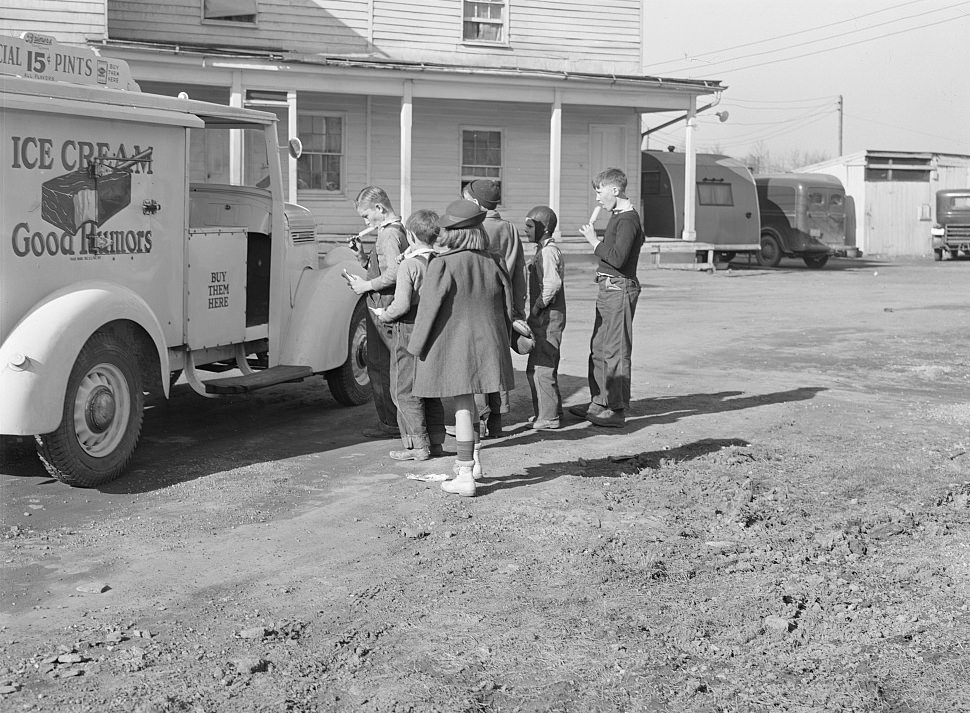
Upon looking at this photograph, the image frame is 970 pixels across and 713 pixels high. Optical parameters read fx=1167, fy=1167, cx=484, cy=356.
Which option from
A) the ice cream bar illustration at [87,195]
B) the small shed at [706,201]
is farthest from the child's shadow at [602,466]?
the small shed at [706,201]

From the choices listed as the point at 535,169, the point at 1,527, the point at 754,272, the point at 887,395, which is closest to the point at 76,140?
the point at 1,527

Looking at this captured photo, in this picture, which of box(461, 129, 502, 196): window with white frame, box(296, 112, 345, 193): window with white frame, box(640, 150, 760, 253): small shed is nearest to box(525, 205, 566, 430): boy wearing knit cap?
box(296, 112, 345, 193): window with white frame

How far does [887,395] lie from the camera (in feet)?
35.2

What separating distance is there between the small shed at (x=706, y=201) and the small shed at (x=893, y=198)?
40.8ft

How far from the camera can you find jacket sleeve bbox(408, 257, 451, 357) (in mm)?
6648

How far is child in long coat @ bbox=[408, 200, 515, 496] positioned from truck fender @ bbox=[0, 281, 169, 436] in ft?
6.01

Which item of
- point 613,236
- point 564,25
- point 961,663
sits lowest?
point 961,663

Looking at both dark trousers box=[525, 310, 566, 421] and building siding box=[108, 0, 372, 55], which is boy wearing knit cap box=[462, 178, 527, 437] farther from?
building siding box=[108, 0, 372, 55]

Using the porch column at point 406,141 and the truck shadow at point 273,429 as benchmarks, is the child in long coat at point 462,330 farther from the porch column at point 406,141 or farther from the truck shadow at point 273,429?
the porch column at point 406,141

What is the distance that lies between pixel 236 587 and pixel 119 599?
1.64ft

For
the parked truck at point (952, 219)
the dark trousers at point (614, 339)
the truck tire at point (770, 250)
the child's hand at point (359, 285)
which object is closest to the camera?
the child's hand at point (359, 285)

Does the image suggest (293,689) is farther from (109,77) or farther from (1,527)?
(109,77)

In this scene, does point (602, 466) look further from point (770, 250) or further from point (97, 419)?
point (770, 250)

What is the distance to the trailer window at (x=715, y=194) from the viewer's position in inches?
1158
